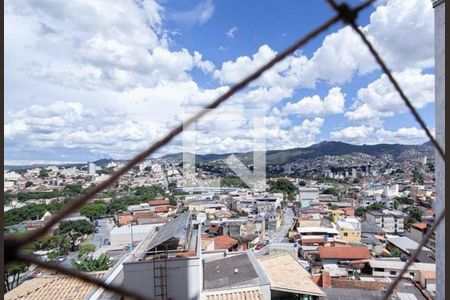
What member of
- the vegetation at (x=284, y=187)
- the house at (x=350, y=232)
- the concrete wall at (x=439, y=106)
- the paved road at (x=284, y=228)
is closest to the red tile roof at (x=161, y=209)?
the paved road at (x=284, y=228)

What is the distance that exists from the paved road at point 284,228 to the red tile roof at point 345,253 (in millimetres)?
2968

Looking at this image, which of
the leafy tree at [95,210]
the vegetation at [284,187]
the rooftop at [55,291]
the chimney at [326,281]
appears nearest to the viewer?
the rooftop at [55,291]

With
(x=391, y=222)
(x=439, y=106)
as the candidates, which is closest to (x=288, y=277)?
(x=439, y=106)

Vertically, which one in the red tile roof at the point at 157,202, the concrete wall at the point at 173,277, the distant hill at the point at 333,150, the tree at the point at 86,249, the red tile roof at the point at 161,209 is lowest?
the tree at the point at 86,249

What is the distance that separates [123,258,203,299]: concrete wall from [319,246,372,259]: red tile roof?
8.29m

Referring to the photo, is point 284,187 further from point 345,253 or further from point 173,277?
point 173,277

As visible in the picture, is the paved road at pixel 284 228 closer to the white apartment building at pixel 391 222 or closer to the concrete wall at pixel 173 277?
the white apartment building at pixel 391 222

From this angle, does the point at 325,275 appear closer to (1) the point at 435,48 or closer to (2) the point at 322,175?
(1) the point at 435,48

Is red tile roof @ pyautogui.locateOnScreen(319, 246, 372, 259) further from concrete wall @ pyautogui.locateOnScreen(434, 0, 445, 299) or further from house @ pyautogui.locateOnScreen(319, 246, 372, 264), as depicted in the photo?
concrete wall @ pyautogui.locateOnScreen(434, 0, 445, 299)

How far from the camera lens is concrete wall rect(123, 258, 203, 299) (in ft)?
8.47

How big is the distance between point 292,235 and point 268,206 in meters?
4.06

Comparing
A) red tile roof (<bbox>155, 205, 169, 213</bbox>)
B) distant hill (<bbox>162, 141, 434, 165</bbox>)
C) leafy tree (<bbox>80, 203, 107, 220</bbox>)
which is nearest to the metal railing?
leafy tree (<bbox>80, 203, 107, 220</bbox>)

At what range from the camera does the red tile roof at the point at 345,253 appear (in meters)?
9.82

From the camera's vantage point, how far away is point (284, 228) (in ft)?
51.9
